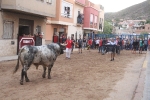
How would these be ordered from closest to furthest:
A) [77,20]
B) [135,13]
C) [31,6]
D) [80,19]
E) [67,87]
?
[67,87] → [31,6] → [77,20] → [80,19] → [135,13]

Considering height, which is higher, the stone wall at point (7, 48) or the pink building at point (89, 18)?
the pink building at point (89, 18)

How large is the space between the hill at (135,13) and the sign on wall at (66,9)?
8407 centimetres

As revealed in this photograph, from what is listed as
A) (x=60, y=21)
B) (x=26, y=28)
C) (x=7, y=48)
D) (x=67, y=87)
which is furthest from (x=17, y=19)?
(x=67, y=87)

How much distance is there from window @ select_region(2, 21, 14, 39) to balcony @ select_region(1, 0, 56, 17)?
115 cm

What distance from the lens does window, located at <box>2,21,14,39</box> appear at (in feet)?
55.1

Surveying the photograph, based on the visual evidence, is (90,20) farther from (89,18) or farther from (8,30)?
(8,30)

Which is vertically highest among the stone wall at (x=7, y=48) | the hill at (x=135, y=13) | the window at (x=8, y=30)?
the hill at (x=135, y=13)

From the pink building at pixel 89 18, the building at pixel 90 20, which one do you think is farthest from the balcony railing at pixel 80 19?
the pink building at pixel 89 18

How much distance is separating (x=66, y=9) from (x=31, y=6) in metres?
11.7

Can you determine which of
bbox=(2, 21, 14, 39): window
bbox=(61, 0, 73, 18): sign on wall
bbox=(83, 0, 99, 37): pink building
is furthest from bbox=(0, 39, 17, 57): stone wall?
bbox=(83, 0, 99, 37): pink building

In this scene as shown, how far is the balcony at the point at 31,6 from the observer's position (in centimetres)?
1570

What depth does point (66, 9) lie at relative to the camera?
94.3ft

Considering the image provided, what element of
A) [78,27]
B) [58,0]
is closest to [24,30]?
[58,0]

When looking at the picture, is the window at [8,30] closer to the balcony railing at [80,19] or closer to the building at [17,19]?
the building at [17,19]
